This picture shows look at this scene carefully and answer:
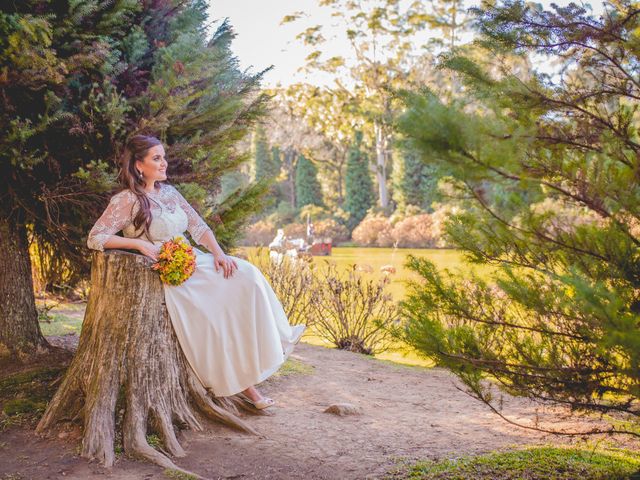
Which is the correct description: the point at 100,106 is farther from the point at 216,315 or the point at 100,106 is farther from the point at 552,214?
the point at 552,214

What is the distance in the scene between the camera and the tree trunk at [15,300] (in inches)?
182

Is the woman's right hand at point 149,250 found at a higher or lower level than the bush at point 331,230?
lower

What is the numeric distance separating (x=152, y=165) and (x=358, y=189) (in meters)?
25.7

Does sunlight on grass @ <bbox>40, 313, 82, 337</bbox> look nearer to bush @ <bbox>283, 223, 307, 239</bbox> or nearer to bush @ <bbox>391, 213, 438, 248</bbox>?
bush @ <bbox>391, 213, 438, 248</bbox>

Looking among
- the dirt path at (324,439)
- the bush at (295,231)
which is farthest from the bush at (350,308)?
the bush at (295,231)

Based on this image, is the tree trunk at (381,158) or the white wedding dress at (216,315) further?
the tree trunk at (381,158)

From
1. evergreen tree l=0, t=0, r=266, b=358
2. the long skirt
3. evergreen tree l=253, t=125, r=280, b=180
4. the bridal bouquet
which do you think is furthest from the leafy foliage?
evergreen tree l=253, t=125, r=280, b=180

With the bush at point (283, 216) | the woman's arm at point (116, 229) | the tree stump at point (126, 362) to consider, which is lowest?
the tree stump at point (126, 362)

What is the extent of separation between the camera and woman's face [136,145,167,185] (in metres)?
3.95

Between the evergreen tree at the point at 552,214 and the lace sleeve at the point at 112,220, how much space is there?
2.01 m

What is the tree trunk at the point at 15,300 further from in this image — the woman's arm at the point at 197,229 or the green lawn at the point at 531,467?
the green lawn at the point at 531,467

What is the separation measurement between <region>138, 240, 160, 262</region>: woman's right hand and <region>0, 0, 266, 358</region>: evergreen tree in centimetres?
70

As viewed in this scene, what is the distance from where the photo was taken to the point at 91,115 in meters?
4.12

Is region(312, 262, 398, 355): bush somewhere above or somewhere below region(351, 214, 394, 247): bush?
below
